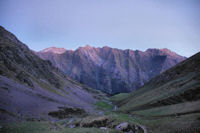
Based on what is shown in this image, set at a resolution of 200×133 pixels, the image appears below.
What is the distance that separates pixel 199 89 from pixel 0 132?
176 ft

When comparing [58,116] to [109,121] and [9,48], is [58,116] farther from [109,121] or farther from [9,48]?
[9,48]

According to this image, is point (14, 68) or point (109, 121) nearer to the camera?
point (109, 121)

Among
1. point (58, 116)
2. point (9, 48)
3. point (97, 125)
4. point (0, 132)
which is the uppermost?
point (9, 48)

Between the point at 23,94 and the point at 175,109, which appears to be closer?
the point at 175,109

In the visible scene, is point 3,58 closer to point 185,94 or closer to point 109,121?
point 109,121

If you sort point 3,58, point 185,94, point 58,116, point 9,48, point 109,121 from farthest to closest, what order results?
1. point 9,48
2. point 3,58
3. point 58,116
4. point 185,94
5. point 109,121

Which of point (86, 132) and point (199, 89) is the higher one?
point (199, 89)

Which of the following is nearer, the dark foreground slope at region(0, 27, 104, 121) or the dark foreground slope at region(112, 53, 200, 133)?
the dark foreground slope at region(112, 53, 200, 133)

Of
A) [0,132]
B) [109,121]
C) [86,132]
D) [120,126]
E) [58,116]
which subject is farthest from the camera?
[58,116]

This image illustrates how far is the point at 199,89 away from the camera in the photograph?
132ft

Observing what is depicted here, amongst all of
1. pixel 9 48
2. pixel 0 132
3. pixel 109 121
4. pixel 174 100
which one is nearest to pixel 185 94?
pixel 174 100

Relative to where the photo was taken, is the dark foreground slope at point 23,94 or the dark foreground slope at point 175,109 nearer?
the dark foreground slope at point 175,109

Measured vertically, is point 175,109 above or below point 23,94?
below

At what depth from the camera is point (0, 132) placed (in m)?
17.8
